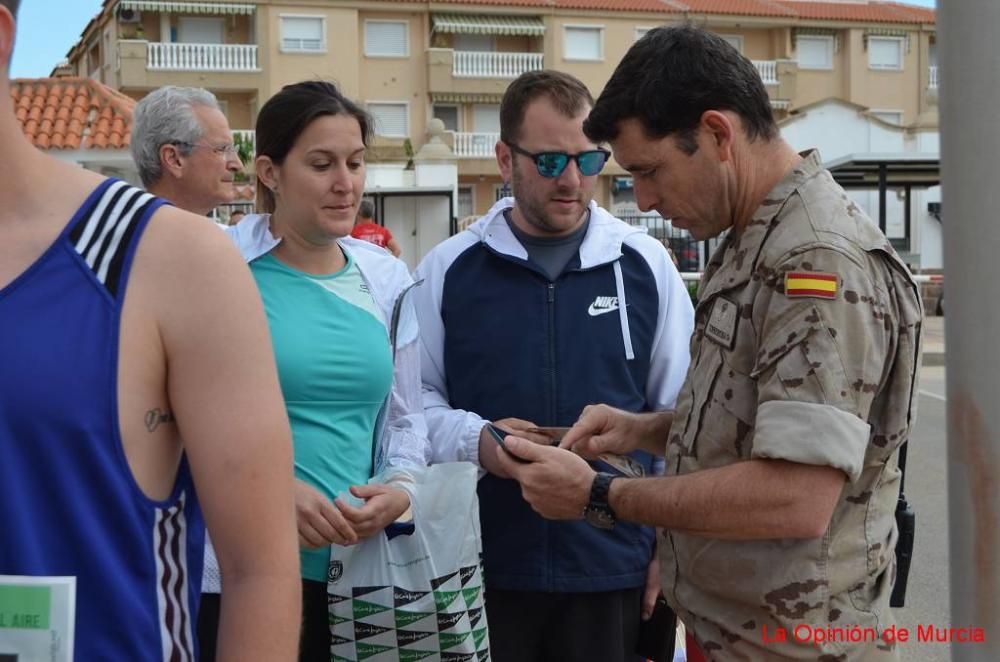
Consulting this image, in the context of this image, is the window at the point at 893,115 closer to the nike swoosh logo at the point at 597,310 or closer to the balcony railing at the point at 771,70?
the balcony railing at the point at 771,70

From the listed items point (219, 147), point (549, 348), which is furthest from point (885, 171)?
point (549, 348)

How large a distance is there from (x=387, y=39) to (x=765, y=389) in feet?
149

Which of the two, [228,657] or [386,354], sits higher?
[386,354]

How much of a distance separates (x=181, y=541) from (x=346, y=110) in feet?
6.53

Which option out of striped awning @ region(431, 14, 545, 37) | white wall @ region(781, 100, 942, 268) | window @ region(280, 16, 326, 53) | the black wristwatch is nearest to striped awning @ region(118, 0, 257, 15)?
window @ region(280, 16, 326, 53)

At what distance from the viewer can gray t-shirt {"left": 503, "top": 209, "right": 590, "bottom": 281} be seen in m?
3.33

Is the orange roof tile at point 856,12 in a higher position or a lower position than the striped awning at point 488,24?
higher

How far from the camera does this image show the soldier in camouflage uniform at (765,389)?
2.04 m

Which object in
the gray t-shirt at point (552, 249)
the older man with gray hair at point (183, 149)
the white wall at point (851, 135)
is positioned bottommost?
the gray t-shirt at point (552, 249)

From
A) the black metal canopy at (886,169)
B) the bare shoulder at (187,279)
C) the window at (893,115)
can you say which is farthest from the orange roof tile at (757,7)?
the bare shoulder at (187,279)

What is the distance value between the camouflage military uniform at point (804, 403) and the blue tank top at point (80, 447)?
116 cm

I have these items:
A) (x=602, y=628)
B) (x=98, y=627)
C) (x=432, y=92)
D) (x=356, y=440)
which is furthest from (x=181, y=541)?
(x=432, y=92)

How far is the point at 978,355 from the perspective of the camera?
6.48 ft

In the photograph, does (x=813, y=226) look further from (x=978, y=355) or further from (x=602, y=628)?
(x=602, y=628)
